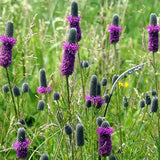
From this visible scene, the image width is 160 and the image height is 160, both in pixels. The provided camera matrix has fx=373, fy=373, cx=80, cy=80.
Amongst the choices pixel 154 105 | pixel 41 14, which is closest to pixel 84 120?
pixel 154 105

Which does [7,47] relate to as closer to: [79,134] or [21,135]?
[21,135]

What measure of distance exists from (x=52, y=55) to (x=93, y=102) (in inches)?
105

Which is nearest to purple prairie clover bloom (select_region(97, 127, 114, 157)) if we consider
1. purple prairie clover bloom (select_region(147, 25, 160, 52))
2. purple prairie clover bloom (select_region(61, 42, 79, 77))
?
purple prairie clover bloom (select_region(61, 42, 79, 77))

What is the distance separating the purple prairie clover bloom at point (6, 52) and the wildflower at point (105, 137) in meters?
0.70

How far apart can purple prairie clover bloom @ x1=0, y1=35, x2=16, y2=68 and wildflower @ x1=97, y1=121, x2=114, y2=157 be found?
2.31 ft

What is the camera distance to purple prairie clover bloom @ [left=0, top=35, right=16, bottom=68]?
84.3 inches

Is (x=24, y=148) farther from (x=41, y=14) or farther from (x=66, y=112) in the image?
(x=41, y=14)

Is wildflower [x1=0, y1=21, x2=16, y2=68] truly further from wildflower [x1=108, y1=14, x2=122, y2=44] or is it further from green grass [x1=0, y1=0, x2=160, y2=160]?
wildflower [x1=108, y1=14, x2=122, y2=44]

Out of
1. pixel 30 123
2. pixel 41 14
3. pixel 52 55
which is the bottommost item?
pixel 30 123

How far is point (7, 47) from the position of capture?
7.15ft

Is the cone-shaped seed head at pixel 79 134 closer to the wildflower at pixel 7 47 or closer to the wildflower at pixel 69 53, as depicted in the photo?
the wildflower at pixel 69 53

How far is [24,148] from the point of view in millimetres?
1859

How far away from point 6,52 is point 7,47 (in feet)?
0.11

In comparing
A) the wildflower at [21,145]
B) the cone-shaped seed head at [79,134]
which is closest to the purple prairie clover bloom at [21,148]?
the wildflower at [21,145]
